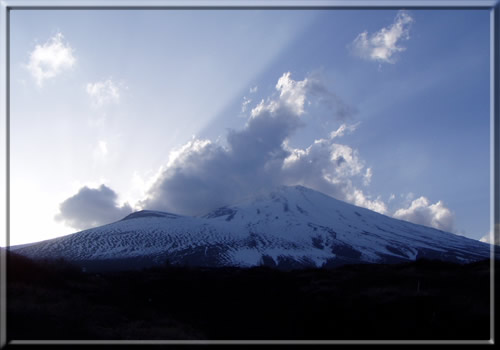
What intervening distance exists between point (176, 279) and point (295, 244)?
439 ft

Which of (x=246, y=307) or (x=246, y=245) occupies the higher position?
(x=246, y=307)

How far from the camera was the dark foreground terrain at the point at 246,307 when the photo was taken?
52.4 feet

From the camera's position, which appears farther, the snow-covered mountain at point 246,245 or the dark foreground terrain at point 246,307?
the snow-covered mountain at point 246,245

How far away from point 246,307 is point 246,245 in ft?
438

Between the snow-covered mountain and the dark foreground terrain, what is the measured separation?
3763 inches

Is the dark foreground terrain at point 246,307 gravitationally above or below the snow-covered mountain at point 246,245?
above

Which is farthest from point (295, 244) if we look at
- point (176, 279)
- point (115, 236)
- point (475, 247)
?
point (176, 279)

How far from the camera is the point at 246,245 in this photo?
509 ft

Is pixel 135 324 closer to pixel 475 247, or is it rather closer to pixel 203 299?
pixel 203 299

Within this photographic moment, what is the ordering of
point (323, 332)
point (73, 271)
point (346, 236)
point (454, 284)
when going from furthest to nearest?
point (346, 236), point (73, 271), point (454, 284), point (323, 332)

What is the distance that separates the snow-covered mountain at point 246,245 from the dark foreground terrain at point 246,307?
95.6 metres

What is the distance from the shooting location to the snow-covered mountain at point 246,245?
132m

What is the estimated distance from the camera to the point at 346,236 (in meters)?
176

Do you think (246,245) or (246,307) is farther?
(246,245)
